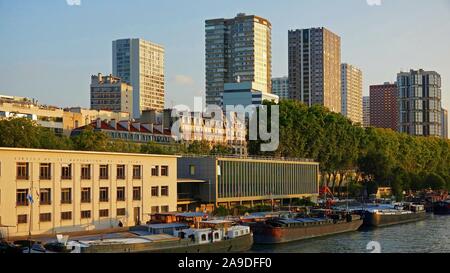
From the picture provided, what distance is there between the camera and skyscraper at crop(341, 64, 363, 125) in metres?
120

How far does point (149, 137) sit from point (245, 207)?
18.4 metres

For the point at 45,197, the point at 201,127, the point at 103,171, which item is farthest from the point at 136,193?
the point at 201,127

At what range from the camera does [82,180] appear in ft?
75.4

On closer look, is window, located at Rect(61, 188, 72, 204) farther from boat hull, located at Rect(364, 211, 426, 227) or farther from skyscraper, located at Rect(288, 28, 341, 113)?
skyscraper, located at Rect(288, 28, 341, 113)

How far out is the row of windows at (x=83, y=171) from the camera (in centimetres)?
2072

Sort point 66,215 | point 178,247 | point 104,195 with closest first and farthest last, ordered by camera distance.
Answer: point 178,247 < point 66,215 < point 104,195

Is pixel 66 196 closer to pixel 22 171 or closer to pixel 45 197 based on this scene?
pixel 45 197

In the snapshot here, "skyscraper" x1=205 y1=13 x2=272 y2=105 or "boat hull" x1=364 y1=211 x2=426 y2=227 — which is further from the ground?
"skyscraper" x1=205 y1=13 x2=272 y2=105

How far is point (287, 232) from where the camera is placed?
84.9ft

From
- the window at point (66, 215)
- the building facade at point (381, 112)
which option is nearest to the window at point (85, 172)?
the window at point (66, 215)

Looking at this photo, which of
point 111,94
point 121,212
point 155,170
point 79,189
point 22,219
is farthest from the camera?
point 111,94

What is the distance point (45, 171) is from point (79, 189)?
67.7 inches

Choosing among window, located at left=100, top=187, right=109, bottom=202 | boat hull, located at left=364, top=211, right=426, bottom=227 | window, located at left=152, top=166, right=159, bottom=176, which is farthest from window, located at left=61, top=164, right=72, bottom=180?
boat hull, located at left=364, top=211, right=426, bottom=227
